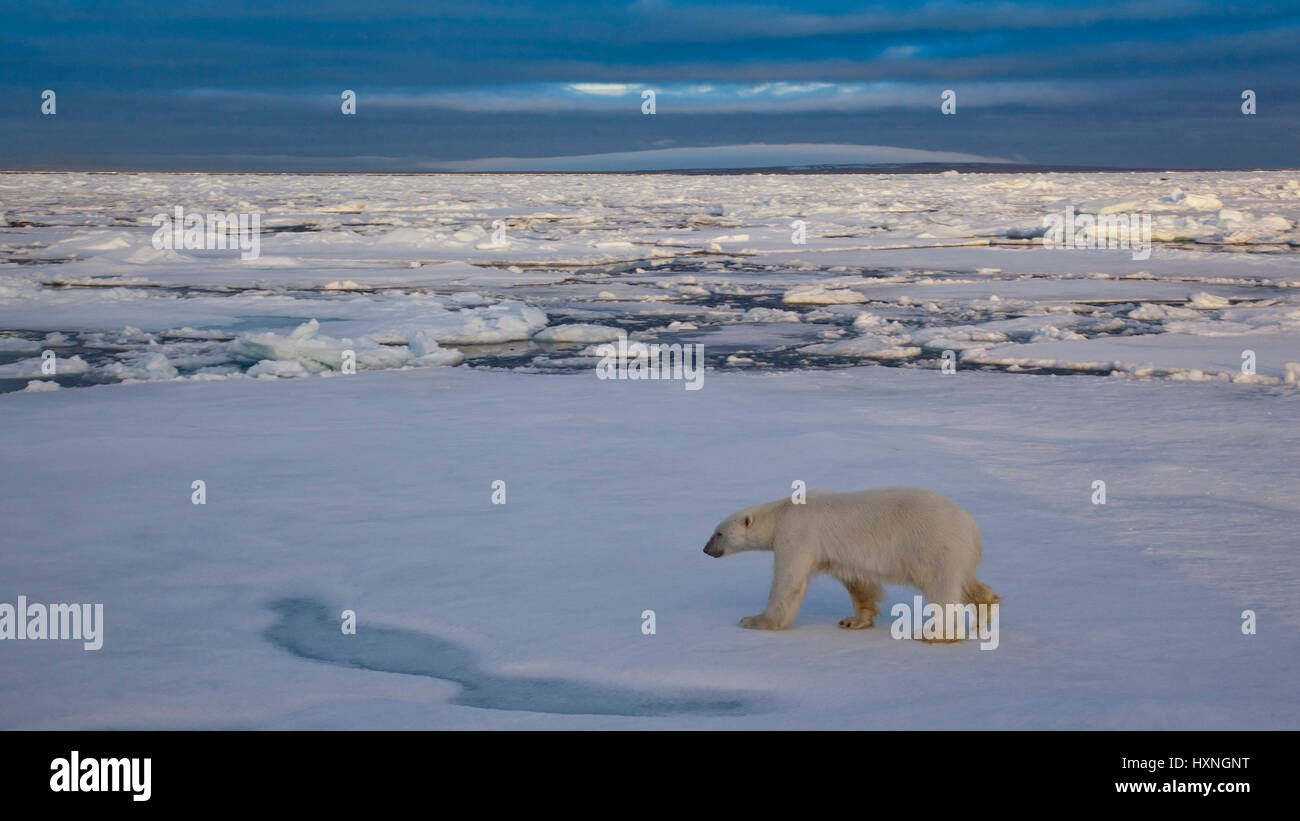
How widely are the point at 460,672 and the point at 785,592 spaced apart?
995mm

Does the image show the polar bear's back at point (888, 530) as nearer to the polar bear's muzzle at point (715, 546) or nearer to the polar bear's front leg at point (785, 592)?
the polar bear's front leg at point (785, 592)

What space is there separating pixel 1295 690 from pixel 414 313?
10.0 metres

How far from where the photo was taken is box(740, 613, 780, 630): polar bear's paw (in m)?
3.59

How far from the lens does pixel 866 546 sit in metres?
3.51

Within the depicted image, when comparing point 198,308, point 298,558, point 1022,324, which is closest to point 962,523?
point 298,558

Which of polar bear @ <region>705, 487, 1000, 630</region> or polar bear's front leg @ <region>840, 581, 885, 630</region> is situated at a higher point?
polar bear @ <region>705, 487, 1000, 630</region>

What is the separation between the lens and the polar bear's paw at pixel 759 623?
3.59 metres

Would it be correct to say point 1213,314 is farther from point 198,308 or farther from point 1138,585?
point 198,308

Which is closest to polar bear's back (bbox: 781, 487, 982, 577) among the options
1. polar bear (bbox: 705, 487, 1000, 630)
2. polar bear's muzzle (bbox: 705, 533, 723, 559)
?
polar bear (bbox: 705, 487, 1000, 630)

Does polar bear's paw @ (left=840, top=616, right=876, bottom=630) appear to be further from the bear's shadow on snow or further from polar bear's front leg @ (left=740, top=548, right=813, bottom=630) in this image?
the bear's shadow on snow

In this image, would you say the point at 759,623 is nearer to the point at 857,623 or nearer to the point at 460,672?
the point at 857,623

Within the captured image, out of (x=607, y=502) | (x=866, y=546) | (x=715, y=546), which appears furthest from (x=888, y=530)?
(x=607, y=502)

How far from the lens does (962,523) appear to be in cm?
342

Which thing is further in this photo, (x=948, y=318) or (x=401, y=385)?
(x=948, y=318)
